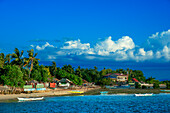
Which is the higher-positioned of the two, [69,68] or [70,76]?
[69,68]

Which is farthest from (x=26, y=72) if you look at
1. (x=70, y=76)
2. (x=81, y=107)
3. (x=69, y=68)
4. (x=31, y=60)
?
(x=69, y=68)

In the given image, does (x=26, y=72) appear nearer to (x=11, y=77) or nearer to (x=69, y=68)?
(x=11, y=77)

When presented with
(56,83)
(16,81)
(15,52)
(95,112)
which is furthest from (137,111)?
(56,83)

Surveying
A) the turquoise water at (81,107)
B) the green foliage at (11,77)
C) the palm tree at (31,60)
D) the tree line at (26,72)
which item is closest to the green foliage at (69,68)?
the tree line at (26,72)

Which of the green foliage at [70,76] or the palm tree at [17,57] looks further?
the green foliage at [70,76]

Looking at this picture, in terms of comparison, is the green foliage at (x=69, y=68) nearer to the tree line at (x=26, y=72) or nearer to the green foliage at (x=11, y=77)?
the tree line at (x=26, y=72)

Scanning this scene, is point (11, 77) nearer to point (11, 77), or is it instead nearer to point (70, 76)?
point (11, 77)

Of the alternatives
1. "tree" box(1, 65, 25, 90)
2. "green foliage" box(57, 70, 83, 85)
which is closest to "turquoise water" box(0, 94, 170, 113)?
"tree" box(1, 65, 25, 90)

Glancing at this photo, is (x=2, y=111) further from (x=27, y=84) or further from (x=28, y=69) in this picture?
(x=28, y=69)

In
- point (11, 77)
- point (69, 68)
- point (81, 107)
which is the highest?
point (69, 68)

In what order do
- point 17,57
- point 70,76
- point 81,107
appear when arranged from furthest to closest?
point 70,76 < point 17,57 < point 81,107

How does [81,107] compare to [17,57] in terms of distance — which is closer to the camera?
[81,107]

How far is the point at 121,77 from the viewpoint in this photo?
189625 millimetres

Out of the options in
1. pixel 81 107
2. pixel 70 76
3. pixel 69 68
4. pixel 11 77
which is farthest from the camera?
pixel 69 68
